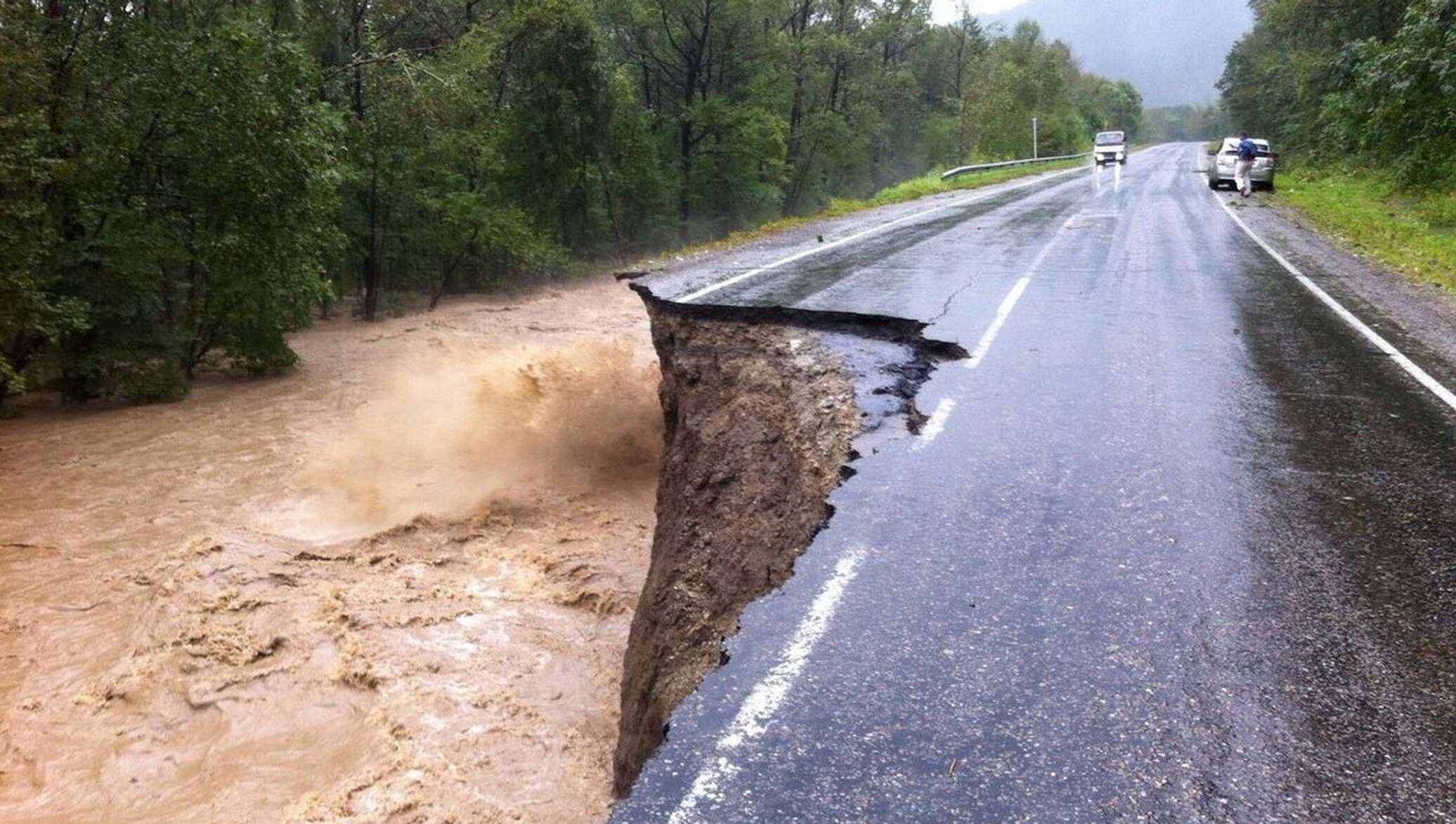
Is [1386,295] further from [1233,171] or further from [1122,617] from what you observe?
[1233,171]

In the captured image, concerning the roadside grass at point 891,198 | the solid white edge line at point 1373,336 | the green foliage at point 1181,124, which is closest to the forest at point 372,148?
the roadside grass at point 891,198

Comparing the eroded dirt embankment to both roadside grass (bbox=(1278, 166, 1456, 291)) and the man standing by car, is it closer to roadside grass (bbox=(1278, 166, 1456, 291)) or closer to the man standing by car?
roadside grass (bbox=(1278, 166, 1456, 291))

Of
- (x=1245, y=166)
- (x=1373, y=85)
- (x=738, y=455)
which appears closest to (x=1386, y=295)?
(x=738, y=455)

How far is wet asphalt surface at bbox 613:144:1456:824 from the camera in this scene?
2725 millimetres

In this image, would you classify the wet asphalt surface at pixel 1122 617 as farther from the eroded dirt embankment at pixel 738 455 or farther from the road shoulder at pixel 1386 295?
the road shoulder at pixel 1386 295

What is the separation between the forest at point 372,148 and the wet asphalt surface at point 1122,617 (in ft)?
37.4

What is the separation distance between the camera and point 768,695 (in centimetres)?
320

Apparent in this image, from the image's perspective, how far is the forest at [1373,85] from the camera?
682 inches

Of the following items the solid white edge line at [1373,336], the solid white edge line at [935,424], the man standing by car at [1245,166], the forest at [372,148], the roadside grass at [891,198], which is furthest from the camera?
the man standing by car at [1245,166]

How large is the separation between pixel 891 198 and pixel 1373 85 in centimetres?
1228

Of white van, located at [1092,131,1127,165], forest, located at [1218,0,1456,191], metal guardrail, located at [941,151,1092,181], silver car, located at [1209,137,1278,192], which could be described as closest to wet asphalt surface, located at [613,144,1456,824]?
forest, located at [1218,0,1456,191]

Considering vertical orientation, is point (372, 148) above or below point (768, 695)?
above

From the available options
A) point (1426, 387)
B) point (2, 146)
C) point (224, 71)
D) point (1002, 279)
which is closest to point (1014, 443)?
point (1426, 387)

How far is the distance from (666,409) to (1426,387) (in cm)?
667
